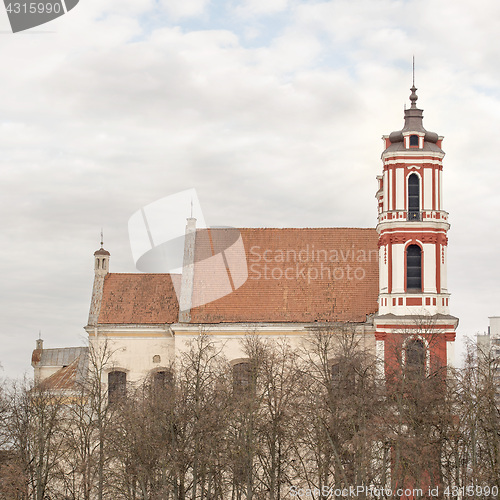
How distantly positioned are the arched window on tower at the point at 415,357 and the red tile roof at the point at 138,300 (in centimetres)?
1359

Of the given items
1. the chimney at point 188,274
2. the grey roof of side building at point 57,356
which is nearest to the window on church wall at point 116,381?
the chimney at point 188,274

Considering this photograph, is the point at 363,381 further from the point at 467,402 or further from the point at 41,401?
the point at 41,401

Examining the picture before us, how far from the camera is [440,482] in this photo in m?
38.6

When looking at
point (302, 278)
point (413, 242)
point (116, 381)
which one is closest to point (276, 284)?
point (302, 278)

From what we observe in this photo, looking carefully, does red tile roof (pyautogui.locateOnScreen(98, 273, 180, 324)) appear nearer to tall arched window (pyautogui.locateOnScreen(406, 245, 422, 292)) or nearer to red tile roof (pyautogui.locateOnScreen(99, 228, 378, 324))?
red tile roof (pyautogui.locateOnScreen(99, 228, 378, 324))

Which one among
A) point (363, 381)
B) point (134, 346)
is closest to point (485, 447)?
point (363, 381)

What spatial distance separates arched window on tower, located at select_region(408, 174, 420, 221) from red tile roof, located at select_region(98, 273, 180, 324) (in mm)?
14334

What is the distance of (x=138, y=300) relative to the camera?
169 feet

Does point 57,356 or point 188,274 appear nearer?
point 188,274

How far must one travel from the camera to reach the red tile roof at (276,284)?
4947cm

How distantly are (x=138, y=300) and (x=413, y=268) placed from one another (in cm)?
1612

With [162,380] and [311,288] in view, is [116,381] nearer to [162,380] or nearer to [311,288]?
[162,380]

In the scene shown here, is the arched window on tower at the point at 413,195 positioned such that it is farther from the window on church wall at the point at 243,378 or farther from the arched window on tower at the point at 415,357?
the window on church wall at the point at 243,378

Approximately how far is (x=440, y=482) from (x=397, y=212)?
1522cm
